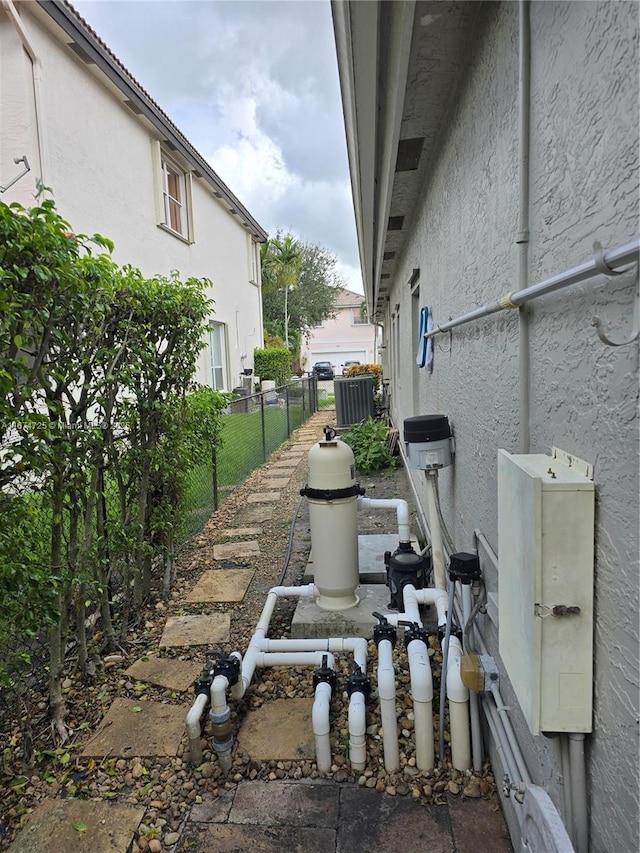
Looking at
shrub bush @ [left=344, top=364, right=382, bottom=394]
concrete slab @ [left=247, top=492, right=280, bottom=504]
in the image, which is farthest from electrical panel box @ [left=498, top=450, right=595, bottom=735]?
shrub bush @ [left=344, top=364, right=382, bottom=394]

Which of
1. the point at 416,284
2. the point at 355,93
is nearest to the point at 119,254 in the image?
the point at 416,284

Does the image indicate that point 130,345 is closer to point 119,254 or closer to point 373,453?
point 373,453

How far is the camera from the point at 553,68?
1.39 m

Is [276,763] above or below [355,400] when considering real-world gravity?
below

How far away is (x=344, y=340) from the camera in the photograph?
152 feet

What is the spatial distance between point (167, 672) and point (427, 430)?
6.93 feet

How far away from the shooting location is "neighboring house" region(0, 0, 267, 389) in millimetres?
7750

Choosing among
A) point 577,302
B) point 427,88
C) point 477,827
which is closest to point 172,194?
point 427,88

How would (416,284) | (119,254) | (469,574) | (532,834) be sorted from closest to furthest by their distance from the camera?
(532,834), (469,574), (416,284), (119,254)

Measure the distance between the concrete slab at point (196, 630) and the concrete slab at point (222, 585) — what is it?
0.97ft

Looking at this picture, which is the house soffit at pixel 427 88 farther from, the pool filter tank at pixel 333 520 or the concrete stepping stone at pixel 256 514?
the concrete stepping stone at pixel 256 514

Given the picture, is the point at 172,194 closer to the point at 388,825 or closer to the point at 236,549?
the point at 236,549

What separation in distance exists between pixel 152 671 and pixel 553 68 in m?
3.40

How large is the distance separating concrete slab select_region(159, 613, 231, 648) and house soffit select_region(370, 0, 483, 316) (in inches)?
135
